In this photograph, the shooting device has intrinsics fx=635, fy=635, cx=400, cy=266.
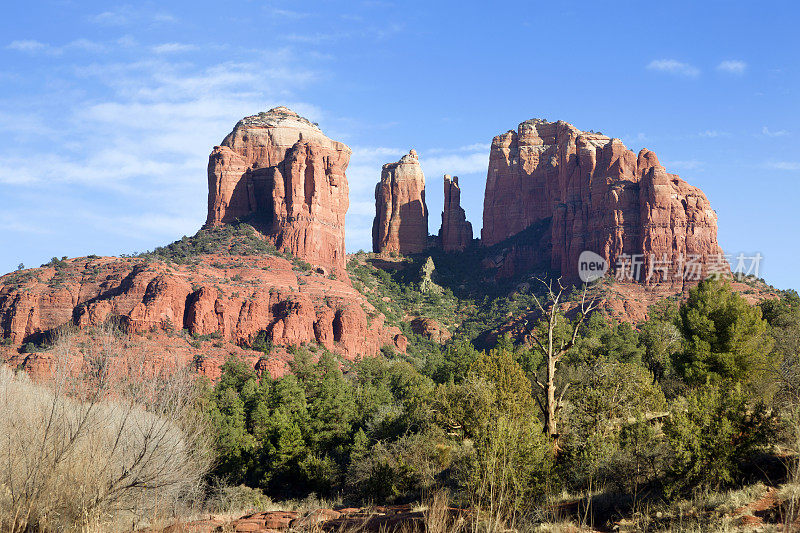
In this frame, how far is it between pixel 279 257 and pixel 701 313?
71.9m

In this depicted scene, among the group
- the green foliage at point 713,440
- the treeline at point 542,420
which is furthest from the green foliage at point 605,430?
the green foliage at point 713,440

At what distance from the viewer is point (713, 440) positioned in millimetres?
17406

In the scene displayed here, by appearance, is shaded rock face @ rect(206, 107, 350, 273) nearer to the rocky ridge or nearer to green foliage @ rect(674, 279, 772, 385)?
the rocky ridge

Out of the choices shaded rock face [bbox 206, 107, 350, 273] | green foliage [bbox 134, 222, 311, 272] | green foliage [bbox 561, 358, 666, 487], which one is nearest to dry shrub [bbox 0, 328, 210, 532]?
green foliage [bbox 561, 358, 666, 487]

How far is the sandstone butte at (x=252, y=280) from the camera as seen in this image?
79812 mm

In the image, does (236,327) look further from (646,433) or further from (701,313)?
(646,433)

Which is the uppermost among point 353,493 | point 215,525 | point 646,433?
point 646,433

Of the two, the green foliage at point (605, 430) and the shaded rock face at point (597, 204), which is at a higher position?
the shaded rock face at point (597, 204)

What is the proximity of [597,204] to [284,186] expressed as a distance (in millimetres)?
54379

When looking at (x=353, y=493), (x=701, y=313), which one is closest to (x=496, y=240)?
(x=701, y=313)

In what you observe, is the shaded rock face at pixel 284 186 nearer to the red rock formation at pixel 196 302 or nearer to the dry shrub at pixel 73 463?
the red rock formation at pixel 196 302

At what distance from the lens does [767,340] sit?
37562 millimetres

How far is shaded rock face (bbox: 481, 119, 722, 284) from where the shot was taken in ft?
327

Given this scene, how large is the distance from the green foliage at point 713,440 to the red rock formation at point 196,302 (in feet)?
233
